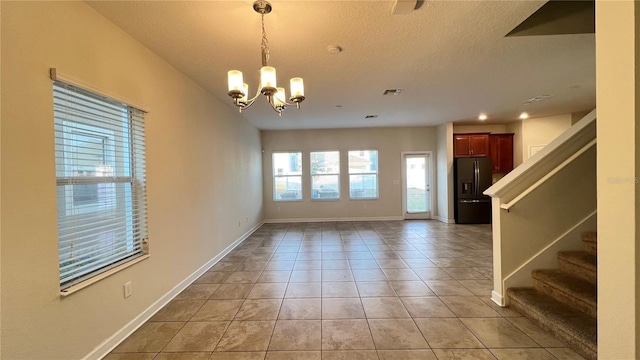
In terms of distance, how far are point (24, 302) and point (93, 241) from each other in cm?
53

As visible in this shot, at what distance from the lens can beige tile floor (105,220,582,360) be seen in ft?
6.34

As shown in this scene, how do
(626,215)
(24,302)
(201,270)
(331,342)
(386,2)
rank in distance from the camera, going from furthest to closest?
(201,270) → (331,342) → (386,2) → (24,302) → (626,215)

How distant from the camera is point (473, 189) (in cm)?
648

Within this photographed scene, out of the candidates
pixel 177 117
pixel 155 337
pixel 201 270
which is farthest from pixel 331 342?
pixel 177 117

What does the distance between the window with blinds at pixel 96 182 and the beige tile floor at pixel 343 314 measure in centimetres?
77

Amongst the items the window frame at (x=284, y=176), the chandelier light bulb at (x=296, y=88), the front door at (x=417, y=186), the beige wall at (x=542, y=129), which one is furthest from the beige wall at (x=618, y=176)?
the beige wall at (x=542, y=129)

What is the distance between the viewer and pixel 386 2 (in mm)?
1894

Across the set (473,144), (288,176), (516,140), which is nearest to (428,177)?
(473,144)

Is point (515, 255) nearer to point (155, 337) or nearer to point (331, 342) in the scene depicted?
point (331, 342)

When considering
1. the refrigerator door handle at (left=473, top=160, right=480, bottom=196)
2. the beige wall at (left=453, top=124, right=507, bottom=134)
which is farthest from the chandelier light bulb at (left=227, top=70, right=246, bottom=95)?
the beige wall at (left=453, top=124, right=507, bottom=134)

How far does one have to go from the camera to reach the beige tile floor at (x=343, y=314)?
1934 millimetres

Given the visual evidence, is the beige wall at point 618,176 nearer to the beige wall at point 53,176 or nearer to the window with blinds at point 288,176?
the beige wall at point 53,176

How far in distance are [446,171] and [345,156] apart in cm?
270

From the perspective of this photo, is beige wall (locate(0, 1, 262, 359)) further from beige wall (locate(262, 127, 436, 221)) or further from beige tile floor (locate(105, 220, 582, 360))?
beige wall (locate(262, 127, 436, 221))
